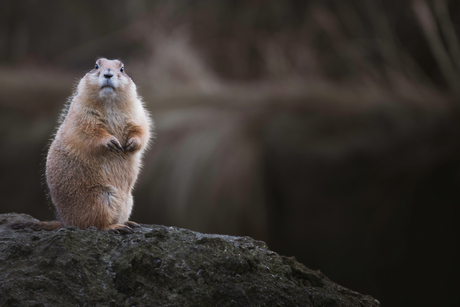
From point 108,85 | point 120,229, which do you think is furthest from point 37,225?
point 108,85

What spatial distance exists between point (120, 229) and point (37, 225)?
1.07 ft

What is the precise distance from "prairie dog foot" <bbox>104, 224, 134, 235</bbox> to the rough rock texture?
0.03m

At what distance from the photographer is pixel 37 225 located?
5.33 feet

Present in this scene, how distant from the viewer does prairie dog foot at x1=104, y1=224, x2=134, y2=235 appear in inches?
58.5

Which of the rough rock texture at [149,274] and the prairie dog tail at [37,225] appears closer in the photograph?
the rough rock texture at [149,274]

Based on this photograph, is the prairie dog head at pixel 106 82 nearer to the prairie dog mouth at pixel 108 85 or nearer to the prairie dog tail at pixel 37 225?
the prairie dog mouth at pixel 108 85

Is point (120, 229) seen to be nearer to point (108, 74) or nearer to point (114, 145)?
point (114, 145)

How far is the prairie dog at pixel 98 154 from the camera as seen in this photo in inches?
59.6

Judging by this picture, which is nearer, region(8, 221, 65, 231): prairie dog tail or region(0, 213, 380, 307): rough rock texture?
region(0, 213, 380, 307): rough rock texture

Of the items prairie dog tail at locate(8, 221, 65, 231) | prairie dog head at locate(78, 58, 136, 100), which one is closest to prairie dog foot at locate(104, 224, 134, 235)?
prairie dog tail at locate(8, 221, 65, 231)

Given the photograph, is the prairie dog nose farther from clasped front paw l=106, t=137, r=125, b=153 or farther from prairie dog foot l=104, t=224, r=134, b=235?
prairie dog foot l=104, t=224, r=134, b=235

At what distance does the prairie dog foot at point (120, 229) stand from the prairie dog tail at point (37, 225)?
0.20 m

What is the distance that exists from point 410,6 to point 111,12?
2.39 m

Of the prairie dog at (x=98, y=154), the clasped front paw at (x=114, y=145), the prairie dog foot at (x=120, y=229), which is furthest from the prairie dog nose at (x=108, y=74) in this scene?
the prairie dog foot at (x=120, y=229)
